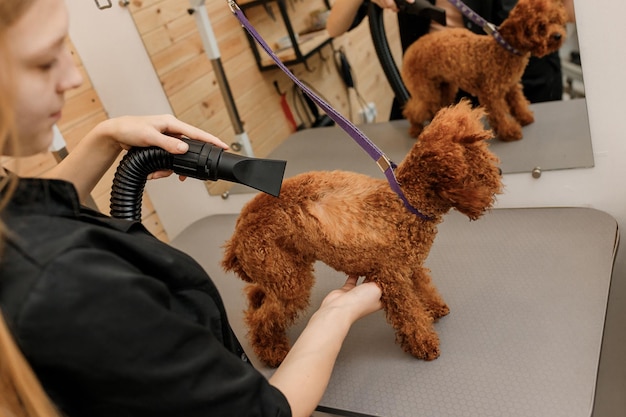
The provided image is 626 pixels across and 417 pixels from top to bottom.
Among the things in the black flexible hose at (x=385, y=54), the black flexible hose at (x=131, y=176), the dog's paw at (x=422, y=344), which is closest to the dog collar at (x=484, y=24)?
the black flexible hose at (x=385, y=54)

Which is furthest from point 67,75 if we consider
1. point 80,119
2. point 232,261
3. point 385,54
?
point 80,119

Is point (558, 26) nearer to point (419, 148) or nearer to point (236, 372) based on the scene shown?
point (419, 148)

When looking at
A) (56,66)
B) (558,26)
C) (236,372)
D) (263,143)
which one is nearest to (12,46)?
(56,66)

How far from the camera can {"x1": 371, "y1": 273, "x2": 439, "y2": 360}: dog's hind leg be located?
0.74 m

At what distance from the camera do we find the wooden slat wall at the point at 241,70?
1384 mm

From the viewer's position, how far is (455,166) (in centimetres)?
63

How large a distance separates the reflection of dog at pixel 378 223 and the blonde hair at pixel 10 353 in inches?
14.9

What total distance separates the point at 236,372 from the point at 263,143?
123 centimetres

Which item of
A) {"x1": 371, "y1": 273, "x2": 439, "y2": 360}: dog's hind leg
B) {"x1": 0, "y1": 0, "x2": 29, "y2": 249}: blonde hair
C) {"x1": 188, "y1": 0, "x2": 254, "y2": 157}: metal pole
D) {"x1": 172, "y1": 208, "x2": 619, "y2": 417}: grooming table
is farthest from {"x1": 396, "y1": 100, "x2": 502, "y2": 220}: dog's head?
{"x1": 188, "y1": 0, "x2": 254, "y2": 157}: metal pole

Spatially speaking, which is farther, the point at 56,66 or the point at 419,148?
the point at 419,148

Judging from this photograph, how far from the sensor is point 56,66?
0.44 metres

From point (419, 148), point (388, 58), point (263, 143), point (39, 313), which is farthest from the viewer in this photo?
point (263, 143)

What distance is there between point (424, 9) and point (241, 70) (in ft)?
2.42

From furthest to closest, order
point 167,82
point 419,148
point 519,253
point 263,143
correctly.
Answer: point 263,143
point 167,82
point 519,253
point 419,148
